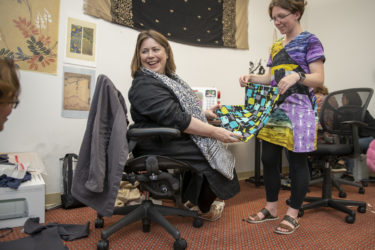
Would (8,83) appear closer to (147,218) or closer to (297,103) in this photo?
(147,218)

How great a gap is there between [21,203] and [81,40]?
1238 mm

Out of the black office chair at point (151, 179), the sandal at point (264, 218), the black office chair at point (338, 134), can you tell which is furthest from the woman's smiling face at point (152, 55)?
the black office chair at point (338, 134)

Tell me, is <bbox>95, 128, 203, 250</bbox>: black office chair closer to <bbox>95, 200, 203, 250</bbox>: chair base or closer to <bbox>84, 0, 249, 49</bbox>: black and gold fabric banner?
<bbox>95, 200, 203, 250</bbox>: chair base

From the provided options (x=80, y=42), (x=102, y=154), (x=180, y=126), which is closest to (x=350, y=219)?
(x=180, y=126)

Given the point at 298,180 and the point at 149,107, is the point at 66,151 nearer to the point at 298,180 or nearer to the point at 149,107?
the point at 149,107

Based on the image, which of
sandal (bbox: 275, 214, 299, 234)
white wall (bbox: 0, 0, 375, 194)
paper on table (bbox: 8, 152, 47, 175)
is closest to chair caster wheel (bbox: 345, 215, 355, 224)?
sandal (bbox: 275, 214, 299, 234)

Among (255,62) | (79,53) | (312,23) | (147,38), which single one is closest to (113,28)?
(79,53)

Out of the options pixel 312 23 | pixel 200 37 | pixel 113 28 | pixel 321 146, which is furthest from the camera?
pixel 312 23

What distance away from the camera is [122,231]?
1.45 m

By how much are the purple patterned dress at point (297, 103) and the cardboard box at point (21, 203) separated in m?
1.47

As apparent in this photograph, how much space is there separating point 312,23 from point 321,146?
2.64 m

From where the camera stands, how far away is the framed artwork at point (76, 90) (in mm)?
1973

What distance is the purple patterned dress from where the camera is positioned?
4.60 feet

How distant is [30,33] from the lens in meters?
1.83
